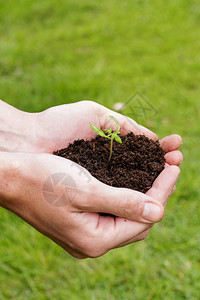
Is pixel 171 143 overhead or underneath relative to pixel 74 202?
overhead

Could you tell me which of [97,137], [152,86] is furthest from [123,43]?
[97,137]

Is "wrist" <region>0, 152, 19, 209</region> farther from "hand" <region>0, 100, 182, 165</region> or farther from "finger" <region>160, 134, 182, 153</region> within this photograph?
"finger" <region>160, 134, 182, 153</region>

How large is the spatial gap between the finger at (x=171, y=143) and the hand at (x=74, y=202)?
36 centimetres

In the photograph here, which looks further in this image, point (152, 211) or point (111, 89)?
point (111, 89)

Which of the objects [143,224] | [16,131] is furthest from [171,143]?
[16,131]

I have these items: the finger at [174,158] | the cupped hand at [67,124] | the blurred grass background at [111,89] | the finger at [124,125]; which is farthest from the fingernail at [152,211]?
the blurred grass background at [111,89]

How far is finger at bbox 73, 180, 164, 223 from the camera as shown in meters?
1.45

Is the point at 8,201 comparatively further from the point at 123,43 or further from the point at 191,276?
the point at 123,43

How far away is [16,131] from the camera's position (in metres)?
2.03

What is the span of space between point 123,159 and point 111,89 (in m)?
1.99

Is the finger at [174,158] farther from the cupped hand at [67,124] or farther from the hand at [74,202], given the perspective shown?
the hand at [74,202]

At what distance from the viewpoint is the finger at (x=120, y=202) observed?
1.45 meters

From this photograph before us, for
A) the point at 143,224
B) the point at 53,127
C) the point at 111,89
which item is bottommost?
the point at 111,89

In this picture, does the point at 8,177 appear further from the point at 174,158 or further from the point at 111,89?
the point at 111,89
